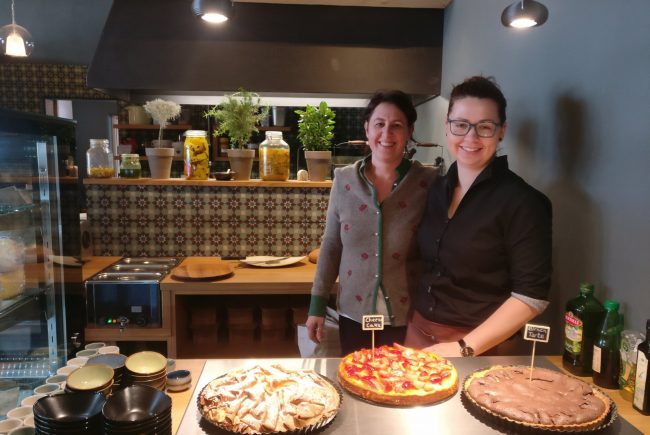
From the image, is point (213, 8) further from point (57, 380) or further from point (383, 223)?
point (57, 380)

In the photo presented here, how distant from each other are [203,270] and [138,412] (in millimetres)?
1724

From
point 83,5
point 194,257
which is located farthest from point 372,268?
point 83,5

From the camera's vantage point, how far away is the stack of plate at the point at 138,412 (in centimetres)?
102

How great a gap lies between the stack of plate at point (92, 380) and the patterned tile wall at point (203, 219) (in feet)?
6.62

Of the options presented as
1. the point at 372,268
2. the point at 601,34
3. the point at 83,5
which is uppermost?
the point at 83,5

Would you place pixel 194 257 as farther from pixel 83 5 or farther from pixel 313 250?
pixel 83 5

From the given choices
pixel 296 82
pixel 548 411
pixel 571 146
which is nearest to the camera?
pixel 548 411

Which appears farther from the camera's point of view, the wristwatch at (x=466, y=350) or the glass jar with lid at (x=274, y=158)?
the glass jar with lid at (x=274, y=158)

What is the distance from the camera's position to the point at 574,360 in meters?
1.58

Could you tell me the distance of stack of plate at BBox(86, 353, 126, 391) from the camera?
4.30 feet

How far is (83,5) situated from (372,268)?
597cm

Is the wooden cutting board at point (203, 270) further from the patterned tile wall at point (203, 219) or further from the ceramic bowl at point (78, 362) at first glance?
the ceramic bowl at point (78, 362)

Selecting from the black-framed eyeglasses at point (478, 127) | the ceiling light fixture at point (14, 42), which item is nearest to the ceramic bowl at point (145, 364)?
the black-framed eyeglasses at point (478, 127)

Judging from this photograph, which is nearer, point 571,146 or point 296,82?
point 571,146
